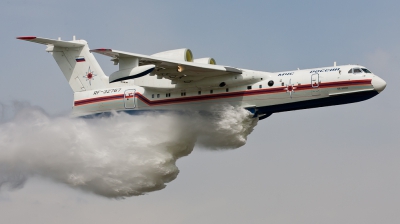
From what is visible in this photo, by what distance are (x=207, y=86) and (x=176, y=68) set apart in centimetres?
111

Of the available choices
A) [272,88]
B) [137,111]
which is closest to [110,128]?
[137,111]

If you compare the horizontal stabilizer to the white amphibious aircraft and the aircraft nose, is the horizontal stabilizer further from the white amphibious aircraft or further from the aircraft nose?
the aircraft nose

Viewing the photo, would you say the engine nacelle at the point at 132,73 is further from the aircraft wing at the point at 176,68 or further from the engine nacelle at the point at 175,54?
the engine nacelle at the point at 175,54

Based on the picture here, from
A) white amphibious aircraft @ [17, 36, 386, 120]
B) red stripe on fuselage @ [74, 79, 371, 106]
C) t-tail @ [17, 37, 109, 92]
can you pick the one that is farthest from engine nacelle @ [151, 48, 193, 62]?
t-tail @ [17, 37, 109, 92]

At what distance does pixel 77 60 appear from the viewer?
24.8 metres

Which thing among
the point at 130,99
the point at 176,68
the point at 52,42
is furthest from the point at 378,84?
the point at 52,42

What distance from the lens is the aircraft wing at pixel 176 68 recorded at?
69.6ft

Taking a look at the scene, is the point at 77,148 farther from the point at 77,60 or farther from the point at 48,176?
the point at 77,60

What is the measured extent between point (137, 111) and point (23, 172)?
3.37 m

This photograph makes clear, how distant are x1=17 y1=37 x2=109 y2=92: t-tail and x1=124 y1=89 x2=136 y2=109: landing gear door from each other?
4.04 ft

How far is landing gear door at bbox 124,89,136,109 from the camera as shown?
927 inches

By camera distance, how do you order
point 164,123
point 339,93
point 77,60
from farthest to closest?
point 77,60 → point 164,123 → point 339,93

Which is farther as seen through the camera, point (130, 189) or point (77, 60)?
point (77, 60)

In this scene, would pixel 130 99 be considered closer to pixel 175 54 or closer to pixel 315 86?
pixel 175 54
